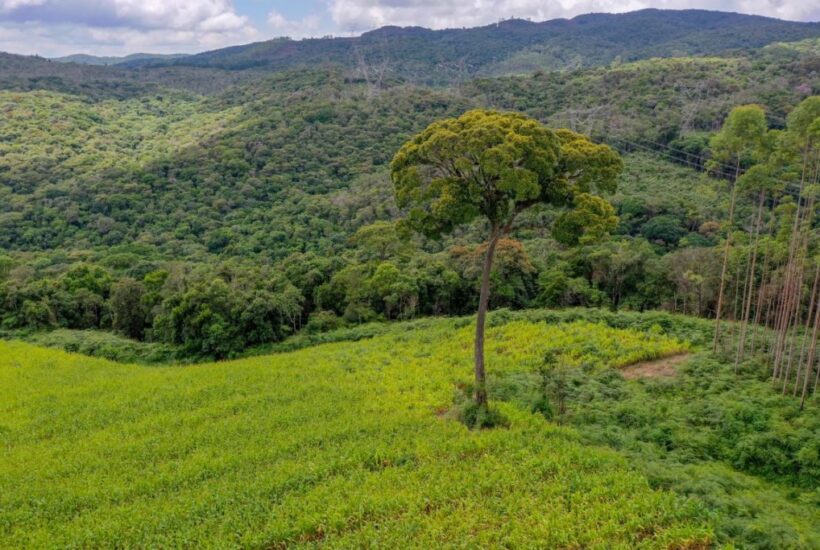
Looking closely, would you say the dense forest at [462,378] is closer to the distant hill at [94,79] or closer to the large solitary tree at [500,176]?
the large solitary tree at [500,176]

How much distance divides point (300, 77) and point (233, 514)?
437 ft

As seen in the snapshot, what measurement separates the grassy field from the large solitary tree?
9.40 feet

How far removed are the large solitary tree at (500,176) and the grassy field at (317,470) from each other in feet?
9.40

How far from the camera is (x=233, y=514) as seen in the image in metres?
9.62

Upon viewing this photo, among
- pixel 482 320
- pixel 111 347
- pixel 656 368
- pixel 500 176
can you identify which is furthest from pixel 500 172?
pixel 111 347

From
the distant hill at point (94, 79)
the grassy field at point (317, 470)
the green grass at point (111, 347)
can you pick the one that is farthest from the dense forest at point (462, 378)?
the distant hill at point (94, 79)

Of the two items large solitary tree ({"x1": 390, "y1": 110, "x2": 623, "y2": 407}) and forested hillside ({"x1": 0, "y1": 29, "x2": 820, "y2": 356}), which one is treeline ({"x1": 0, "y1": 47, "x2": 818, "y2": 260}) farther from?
large solitary tree ({"x1": 390, "y1": 110, "x2": 623, "y2": 407})

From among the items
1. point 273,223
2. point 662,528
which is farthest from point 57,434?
point 273,223

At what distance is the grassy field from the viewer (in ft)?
28.7

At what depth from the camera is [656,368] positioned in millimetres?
17766

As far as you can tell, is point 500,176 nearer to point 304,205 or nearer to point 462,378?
point 462,378

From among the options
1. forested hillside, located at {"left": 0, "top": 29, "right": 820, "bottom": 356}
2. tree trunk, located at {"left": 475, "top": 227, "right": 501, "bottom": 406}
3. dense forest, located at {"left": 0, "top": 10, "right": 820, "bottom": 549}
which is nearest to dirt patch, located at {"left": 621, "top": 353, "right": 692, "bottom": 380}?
dense forest, located at {"left": 0, "top": 10, "right": 820, "bottom": 549}

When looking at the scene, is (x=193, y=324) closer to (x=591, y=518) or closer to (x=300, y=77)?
(x=591, y=518)

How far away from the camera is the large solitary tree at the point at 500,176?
12352mm
